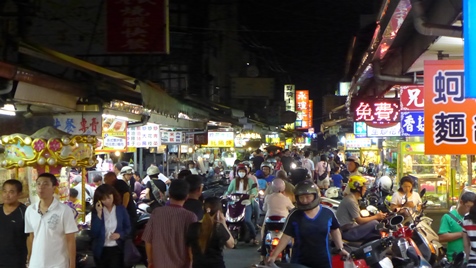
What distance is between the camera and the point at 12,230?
761 centimetres

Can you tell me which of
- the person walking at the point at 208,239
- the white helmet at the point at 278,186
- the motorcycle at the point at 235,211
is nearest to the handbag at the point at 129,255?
the person walking at the point at 208,239

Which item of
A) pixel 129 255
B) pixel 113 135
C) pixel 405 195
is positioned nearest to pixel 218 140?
pixel 113 135

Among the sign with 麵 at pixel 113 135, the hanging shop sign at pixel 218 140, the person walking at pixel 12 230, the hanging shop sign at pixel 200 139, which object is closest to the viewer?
the person walking at pixel 12 230

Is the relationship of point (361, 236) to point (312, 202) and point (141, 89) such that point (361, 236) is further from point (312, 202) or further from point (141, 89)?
point (141, 89)

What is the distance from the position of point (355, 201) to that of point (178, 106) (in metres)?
6.32

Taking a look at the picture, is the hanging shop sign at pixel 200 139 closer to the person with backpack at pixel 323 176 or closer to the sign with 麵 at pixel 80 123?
the person with backpack at pixel 323 176

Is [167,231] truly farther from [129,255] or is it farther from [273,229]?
[273,229]

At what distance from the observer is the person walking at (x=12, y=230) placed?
24.8ft

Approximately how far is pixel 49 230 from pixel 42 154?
4.03m

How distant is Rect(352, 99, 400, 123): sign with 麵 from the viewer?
712 inches

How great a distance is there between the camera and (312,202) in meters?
7.30

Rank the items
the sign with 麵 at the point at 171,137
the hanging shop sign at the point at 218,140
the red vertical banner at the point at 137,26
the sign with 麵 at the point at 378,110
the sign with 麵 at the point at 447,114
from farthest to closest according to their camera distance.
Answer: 1. the hanging shop sign at the point at 218,140
2. the sign with 麵 at the point at 171,137
3. the sign with 麵 at the point at 378,110
4. the red vertical banner at the point at 137,26
5. the sign with 麵 at the point at 447,114

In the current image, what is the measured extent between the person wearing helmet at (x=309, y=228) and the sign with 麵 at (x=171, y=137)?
18.0m

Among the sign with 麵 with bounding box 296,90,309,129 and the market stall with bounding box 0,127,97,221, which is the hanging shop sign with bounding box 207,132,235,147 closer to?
the market stall with bounding box 0,127,97,221
